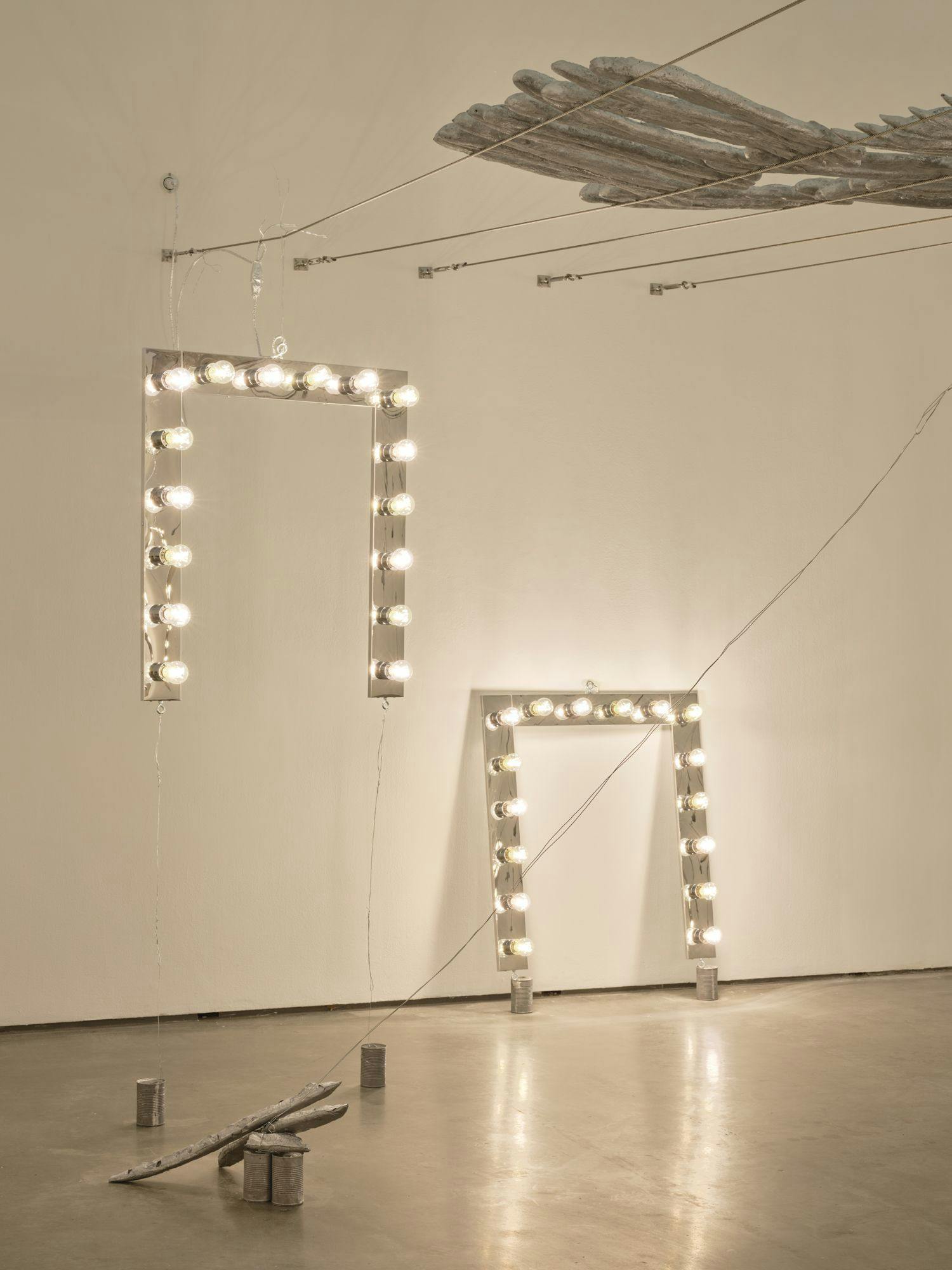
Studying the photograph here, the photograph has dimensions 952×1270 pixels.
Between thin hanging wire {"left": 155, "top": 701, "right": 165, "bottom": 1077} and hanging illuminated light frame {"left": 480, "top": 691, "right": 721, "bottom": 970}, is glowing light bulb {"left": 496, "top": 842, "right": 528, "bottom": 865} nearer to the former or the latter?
hanging illuminated light frame {"left": 480, "top": 691, "right": 721, "bottom": 970}

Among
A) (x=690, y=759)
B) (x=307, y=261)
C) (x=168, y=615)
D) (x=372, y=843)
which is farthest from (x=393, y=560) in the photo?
(x=690, y=759)

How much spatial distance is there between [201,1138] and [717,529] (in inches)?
171

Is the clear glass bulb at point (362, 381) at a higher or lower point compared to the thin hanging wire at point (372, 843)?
higher

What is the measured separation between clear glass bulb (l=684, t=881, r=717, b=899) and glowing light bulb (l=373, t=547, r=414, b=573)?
8.41ft

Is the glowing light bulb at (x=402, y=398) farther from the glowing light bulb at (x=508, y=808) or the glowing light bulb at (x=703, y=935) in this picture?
the glowing light bulb at (x=703, y=935)

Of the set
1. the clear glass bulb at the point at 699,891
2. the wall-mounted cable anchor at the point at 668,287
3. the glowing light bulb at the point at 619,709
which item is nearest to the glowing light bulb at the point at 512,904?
the clear glass bulb at the point at 699,891

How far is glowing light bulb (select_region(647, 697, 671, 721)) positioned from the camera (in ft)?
24.9

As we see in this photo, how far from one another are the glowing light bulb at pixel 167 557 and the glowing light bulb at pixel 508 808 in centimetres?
229

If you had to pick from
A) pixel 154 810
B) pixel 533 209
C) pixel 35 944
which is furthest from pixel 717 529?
pixel 35 944

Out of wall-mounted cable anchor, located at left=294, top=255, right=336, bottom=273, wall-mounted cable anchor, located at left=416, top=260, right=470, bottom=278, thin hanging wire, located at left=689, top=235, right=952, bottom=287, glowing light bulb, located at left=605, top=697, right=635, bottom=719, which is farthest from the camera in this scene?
thin hanging wire, located at left=689, top=235, right=952, bottom=287

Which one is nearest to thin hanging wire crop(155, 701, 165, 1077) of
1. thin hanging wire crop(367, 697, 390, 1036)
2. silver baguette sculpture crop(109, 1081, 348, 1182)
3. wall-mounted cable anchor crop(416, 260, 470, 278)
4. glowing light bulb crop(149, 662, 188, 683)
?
thin hanging wire crop(367, 697, 390, 1036)

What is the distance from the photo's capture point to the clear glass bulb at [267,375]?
586cm

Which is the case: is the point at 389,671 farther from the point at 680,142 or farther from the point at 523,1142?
the point at 680,142

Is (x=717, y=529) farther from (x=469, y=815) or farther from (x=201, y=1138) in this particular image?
(x=201, y=1138)
